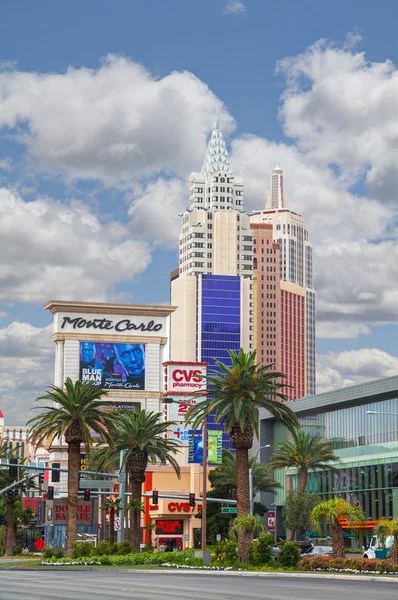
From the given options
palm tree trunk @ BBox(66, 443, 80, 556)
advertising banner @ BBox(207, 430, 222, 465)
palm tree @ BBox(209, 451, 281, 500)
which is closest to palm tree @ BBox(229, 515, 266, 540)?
palm tree trunk @ BBox(66, 443, 80, 556)

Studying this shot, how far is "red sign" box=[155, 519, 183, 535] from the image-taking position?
415 feet

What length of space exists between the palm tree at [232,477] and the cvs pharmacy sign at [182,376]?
85.0 ft

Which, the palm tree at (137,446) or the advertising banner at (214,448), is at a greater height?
the advertising banner at (214,448)

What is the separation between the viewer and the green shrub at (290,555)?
56.5m

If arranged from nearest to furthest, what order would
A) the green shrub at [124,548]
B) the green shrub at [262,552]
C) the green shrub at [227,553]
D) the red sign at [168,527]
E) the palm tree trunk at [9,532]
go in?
1. the green shrub at [262,552]
2. the green shrub at [227,553]
3. the green shrub at [124,548]
4. the palm tree trunk at [9,532]
5. the red sign at [168,527]

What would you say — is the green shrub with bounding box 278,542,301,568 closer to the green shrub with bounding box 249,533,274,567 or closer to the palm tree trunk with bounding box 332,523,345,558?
the green shrub with bounding box 249,533,274,567

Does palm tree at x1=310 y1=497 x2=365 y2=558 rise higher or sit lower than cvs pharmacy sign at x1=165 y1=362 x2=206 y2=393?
lower

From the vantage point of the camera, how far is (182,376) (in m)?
149

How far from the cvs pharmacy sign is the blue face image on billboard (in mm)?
5965

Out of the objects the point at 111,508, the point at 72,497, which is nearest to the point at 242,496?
the point at 72,497

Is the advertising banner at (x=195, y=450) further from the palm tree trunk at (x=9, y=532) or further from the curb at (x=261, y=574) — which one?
the curb at (x=261, y=574)

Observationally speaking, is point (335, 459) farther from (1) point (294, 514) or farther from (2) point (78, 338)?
(2) point (78, 338)

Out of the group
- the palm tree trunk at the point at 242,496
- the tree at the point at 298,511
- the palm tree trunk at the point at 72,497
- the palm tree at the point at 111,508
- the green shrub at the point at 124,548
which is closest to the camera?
the palm tree trunk at the point at 242,496

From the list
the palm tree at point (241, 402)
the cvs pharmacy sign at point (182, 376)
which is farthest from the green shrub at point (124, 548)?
the cvs pharmacy sign at point (182, 376)
